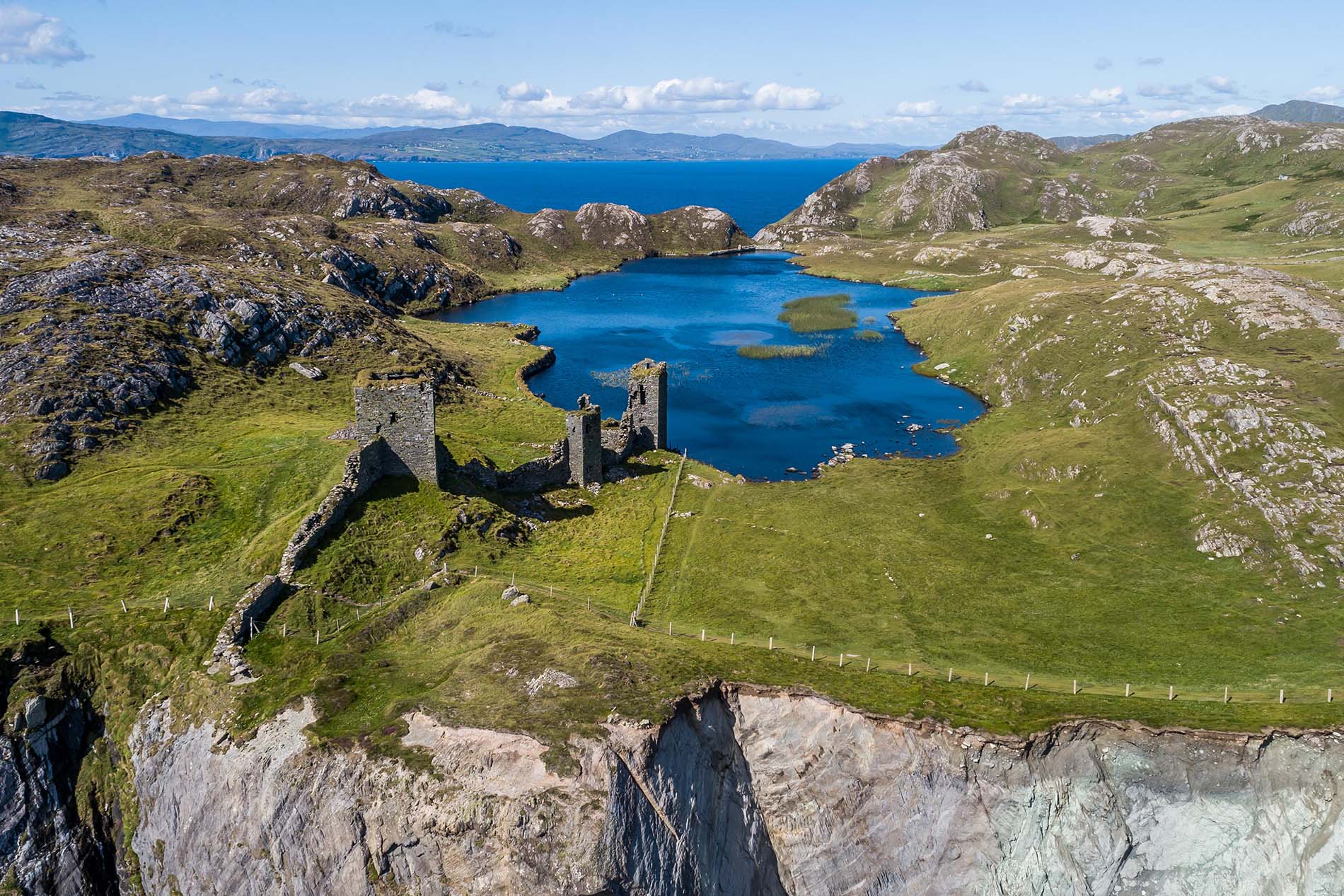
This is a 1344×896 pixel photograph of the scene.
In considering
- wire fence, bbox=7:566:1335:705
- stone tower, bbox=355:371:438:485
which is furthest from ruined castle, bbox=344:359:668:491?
wire fence, bbox=7:566:1335:705

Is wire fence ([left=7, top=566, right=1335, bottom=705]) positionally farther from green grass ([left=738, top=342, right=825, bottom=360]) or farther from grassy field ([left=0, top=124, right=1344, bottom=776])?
green grass ([left=738, top=342, right=825, bottom=360])

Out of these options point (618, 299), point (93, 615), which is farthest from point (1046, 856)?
point (618, 299)

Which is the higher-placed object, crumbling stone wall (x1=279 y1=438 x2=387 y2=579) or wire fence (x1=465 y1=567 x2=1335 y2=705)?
crumbling stone wall (x1=279 y1=438 x2=387 y2=579)

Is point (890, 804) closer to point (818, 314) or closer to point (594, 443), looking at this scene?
point (594, 443)

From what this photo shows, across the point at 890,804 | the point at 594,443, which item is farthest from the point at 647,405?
the point at 890,804

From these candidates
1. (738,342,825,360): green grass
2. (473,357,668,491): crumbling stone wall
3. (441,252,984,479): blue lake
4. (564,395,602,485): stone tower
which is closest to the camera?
(473,357,668,491): crumbling stone wall

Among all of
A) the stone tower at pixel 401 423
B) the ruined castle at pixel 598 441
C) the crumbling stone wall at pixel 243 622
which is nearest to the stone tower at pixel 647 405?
the ruined castle at pixel 598 441

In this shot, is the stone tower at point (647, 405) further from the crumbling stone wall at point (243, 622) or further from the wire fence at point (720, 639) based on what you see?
the crumbling stone wall at point (243, 622)
